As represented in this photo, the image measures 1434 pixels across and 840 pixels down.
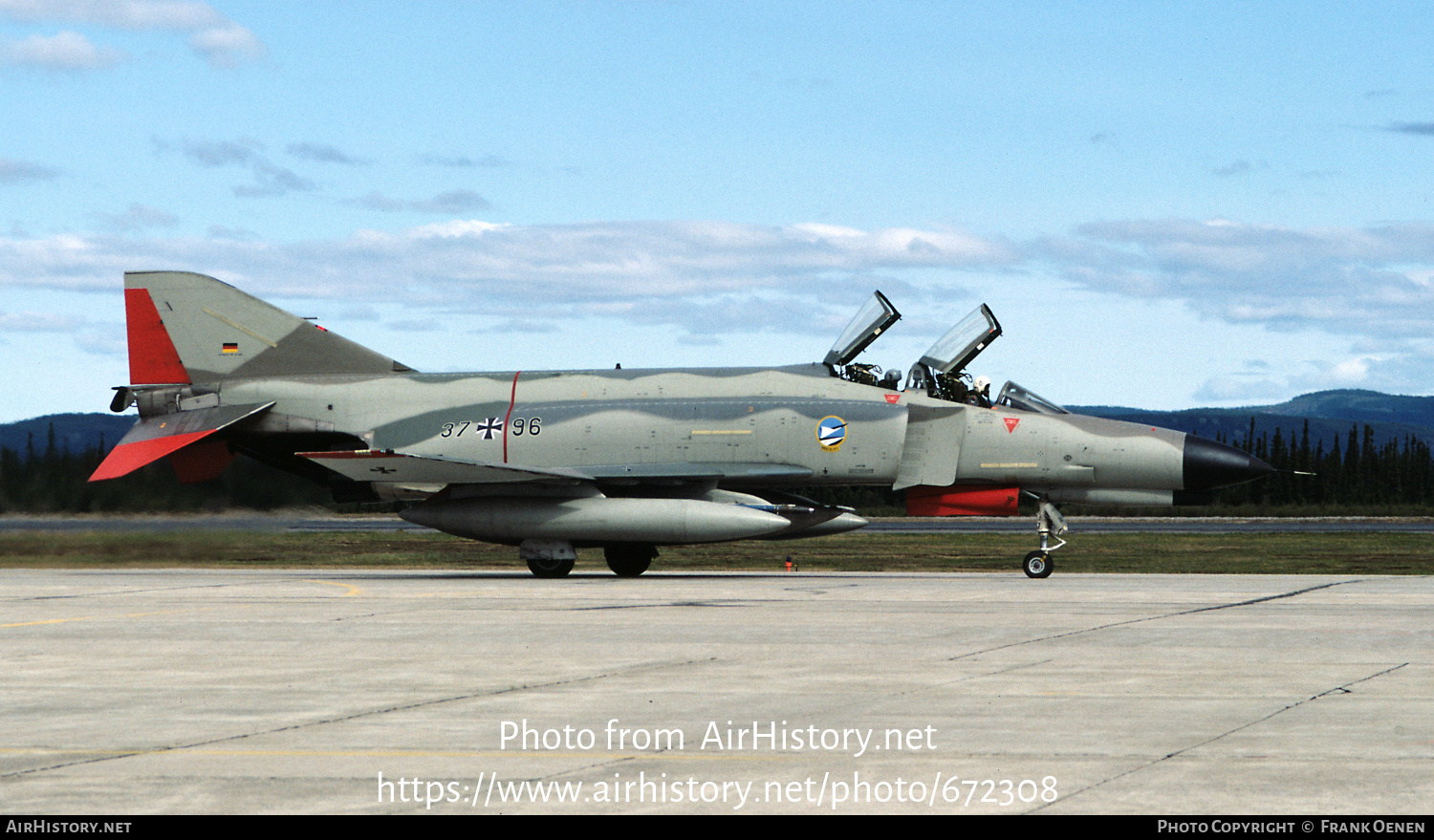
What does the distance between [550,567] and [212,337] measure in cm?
822

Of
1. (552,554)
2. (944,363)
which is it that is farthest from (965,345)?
(552,554)

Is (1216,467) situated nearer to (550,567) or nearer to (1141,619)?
(1141,619)

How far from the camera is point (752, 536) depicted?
22109 mm

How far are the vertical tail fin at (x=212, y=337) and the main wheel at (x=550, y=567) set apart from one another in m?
5.52

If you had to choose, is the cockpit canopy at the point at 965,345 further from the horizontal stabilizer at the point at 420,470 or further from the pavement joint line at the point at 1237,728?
the pavement joint line at the point at 1237,728

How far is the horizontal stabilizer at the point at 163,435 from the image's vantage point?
81.5 ft

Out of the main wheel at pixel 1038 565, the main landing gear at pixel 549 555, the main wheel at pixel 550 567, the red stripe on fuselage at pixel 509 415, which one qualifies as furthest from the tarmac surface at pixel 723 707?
the red stripe on fuselage at pixel 509 415

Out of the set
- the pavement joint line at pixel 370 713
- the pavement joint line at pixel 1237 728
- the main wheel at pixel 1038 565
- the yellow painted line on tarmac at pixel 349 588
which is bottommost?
the yellow painted line on tarmac at pixel 349 588

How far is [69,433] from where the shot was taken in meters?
26.1

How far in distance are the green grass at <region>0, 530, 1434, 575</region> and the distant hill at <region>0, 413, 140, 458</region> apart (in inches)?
66.2

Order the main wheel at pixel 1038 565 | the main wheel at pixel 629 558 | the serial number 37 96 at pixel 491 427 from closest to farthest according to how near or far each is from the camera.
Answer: the main wheel at pixel 1038 565 < the main wheel at pixel 629 558 < the serial number 37 96 at pixel 491 427

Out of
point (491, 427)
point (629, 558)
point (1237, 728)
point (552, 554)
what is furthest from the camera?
point (491, 427)

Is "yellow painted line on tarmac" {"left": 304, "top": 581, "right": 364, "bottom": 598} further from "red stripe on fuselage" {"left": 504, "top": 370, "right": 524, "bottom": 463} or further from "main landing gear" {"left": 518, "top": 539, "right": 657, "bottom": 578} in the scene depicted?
"red stripe on fuselage" {"left": 504, "top": 370, "right": 524, "bottom": 463}
